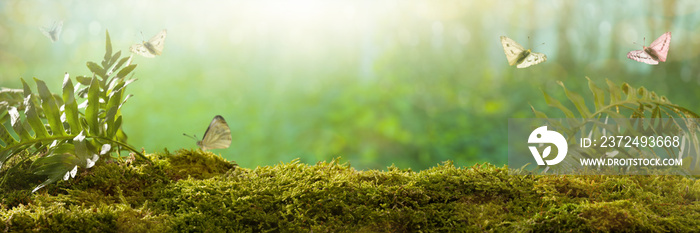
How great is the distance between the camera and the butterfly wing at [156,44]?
2297 millimetres

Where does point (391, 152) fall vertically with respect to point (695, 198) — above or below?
above

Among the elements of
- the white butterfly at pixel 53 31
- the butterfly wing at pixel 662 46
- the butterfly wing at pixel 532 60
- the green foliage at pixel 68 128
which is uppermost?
the white butterfly at pixel 53 31

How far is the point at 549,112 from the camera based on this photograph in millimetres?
5117

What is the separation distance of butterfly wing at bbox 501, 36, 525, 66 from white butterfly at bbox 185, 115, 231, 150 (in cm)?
125

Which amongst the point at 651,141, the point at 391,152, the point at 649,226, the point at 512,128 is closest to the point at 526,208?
the point at 649,226

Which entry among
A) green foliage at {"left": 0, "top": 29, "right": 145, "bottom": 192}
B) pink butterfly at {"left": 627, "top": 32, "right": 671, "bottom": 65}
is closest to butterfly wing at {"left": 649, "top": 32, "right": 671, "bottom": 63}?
pink butterfly at {"left": 627, "top": 32, "right": 671, "bottom": 65}

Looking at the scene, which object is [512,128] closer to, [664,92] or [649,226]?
[649,226]

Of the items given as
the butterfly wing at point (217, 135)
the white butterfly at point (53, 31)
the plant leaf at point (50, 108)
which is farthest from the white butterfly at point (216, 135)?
the white butterfly at point (53, 31)

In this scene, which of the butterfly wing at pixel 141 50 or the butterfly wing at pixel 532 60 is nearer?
the butterfly wing at pixel 532 60

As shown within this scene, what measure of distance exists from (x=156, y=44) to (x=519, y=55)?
1.62 metres

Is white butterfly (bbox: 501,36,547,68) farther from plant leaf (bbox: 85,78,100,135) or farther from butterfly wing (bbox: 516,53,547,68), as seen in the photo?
plant leaf (bbox: 85,78,100,135)

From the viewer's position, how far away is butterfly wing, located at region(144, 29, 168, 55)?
230 centimetres

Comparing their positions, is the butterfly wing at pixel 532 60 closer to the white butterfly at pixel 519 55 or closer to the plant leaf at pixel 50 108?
the white butterfly at pixel 519 55

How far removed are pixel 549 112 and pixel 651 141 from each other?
3135mm
